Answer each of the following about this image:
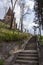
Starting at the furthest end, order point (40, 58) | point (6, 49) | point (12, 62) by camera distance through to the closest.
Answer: point (6, 49) → point (12, 62) → point (40, 58)

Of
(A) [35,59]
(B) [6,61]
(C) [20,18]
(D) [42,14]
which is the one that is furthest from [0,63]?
(C) [20,18]

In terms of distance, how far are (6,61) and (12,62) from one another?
0.53 meters

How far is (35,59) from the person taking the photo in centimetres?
1377

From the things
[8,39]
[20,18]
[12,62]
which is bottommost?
[12,62]

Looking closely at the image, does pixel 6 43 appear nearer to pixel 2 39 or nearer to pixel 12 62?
pixel 2 39

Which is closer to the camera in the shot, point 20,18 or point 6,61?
point 6,61

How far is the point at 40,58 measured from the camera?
12555 millimetres

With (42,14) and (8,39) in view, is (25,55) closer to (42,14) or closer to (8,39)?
(8,39)

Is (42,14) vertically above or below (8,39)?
above

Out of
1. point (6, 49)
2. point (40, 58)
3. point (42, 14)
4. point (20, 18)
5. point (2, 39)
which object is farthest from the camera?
point (20, 18)

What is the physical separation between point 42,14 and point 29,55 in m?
19.4

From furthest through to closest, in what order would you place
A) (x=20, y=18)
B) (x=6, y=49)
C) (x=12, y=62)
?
(x=20, y=18)
(x=6, y=49)
(x=12, y=62)

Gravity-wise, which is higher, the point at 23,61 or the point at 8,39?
the point at 8,39

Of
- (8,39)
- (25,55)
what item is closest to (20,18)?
(8,39)
